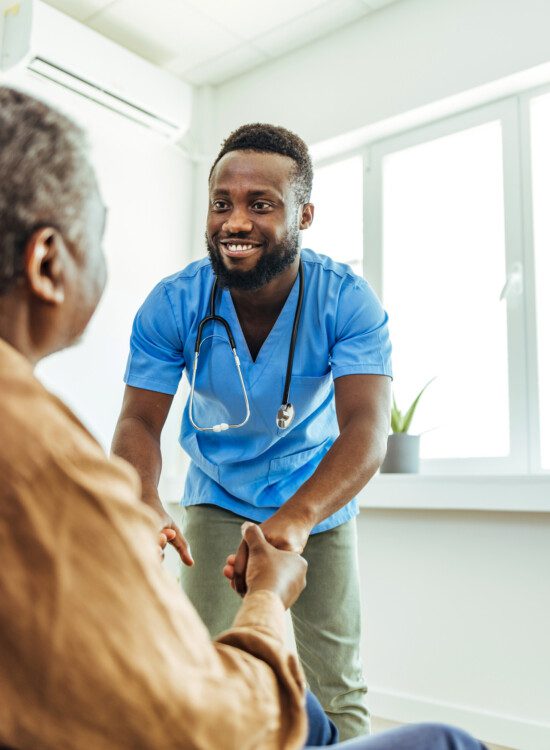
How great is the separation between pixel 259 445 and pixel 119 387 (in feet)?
6.30

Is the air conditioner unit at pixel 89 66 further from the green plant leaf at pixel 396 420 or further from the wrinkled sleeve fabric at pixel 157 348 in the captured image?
the wrinkled sleeve fabric at pixel 157 348

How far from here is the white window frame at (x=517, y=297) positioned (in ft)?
8.98

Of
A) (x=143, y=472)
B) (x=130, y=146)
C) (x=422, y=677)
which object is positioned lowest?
(x=422, y=677)

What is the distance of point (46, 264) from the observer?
629 mm

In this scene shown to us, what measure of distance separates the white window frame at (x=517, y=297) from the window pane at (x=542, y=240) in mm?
29

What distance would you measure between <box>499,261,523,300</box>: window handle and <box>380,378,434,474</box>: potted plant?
1.37 ft

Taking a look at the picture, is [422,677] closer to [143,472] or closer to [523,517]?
[523,517]

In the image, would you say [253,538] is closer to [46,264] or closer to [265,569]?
[265,569]

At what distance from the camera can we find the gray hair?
1.97ft

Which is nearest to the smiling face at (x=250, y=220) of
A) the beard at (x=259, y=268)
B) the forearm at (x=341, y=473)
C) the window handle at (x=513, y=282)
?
the beard at (x=259, y=268)

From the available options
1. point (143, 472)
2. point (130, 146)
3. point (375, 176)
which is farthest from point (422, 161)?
point (143, 472)

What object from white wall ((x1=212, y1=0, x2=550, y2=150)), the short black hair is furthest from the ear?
white wall ((x1=212, y1=0, x2=550, y2=150))

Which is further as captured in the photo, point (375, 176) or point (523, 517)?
point (375, 176)

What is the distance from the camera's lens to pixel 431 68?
10.1ft
